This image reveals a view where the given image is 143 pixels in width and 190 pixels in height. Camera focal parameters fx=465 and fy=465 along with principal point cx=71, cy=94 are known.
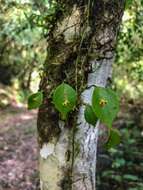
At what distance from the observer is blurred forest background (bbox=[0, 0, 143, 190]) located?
4234 mm

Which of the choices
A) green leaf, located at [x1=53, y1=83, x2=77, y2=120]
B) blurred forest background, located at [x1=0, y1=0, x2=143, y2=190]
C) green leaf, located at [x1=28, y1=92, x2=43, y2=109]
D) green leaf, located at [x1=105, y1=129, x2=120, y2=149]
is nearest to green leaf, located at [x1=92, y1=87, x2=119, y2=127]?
green leaf, located at [x1=53, y1=83, x2=77, y2=120]

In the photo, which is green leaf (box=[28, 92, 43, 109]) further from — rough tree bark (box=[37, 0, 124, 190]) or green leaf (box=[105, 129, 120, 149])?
green leaf (box=[105, 129, 120, 149])

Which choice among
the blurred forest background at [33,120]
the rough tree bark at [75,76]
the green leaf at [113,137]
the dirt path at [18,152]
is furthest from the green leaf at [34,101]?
the dirt path at [18,152]

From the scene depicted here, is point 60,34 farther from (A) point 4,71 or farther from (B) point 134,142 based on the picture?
(A) point 4,71

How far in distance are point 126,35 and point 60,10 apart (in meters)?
2.00

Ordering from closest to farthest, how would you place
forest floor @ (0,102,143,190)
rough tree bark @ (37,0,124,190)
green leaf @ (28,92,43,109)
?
1. green leaf @ (28,92,43,109)
2. rough tree bark @ (37,0,124,190)
3. forest floor @ (0,102,143,190)

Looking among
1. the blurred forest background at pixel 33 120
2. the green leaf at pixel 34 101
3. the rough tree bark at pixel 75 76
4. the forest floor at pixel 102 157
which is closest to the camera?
the green leaf at pixel 34 101

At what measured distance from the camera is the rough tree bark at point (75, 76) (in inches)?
85.4

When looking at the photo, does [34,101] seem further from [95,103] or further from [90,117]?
[95,103]

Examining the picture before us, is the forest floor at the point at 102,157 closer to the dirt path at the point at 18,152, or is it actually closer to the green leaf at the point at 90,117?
the dirt path at the point at 18,152

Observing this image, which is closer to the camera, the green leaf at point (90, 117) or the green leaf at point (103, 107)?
the green leaf at point (103, 107)

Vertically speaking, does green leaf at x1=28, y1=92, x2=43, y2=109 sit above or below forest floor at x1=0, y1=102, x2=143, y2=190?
above

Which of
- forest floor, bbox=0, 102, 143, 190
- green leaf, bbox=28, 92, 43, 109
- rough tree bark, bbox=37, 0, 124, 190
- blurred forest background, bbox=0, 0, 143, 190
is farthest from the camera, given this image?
forest floor, bbox=0, 102, 143, 190

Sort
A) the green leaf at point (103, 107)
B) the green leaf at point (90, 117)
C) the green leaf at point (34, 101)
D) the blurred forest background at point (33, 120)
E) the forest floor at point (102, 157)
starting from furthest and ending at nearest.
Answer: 1. the forest floor at point (102, 157)
2. the blurred forest background at point (33, 120)
3. the green leaf at point (34, 101)
4. the green leaf at point (90, 117)
5. the green leaf at point (103, 107)
